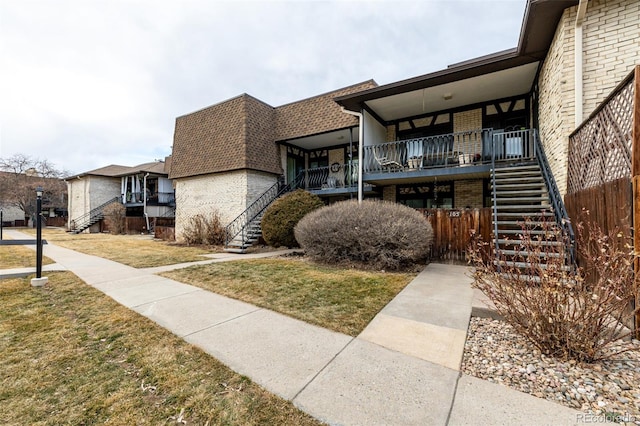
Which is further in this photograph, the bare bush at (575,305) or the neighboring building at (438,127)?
the neighboring building at (438,127)

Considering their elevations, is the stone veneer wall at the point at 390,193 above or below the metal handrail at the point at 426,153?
below

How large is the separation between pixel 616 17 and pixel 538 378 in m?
8.22

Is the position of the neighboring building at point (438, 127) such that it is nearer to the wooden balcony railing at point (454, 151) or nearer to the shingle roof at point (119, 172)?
the wooden balcony railing at point (454, 151)

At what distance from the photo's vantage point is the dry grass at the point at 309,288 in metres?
3.79

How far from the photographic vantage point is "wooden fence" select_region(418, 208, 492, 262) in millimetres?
7590

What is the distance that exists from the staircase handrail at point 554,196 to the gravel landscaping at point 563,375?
2469 millimetres

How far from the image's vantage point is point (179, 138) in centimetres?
1545

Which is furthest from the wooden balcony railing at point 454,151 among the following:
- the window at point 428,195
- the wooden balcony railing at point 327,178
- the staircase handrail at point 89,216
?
the staircase handrail at point 89,216

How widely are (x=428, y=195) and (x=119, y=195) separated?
2971cm

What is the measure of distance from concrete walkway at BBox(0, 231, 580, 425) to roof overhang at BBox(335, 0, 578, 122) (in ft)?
23.5

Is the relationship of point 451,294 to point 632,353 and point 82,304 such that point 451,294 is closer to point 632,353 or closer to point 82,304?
point 632,353

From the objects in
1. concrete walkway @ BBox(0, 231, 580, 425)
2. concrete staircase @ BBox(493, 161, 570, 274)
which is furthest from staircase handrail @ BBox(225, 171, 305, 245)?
concrete staircase @ BBox(493, 161, 570, 274)

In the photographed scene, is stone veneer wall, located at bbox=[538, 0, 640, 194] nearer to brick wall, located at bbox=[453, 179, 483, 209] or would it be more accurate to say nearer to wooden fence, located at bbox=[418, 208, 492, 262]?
wooden fence, located at bbox=[418, 208, 492, 262]

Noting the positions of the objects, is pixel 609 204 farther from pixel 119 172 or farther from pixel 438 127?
pixel 119 172
